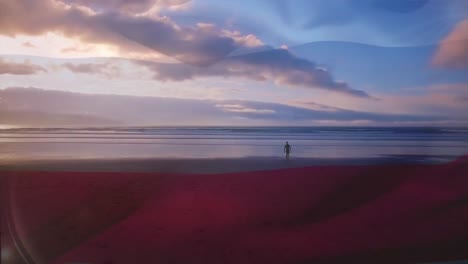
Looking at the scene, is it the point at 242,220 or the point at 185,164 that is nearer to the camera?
the point at 242,220

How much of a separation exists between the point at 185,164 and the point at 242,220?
321 inches

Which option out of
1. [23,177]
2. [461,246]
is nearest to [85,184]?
[23,177]

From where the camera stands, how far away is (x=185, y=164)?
13.8 meters

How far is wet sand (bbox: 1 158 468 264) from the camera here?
4469 mm

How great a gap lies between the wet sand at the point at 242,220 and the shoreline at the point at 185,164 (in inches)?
135

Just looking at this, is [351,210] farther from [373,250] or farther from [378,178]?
[378,178]

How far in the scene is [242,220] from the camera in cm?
586

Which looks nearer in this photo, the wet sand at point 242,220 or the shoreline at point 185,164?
the wet sand at point 242,220

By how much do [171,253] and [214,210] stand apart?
1808 mm

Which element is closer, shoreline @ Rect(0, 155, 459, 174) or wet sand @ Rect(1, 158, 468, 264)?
wet sand @ Rect(1, 158, 468, 264)

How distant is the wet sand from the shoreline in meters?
3.43

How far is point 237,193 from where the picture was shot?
25.3 feet

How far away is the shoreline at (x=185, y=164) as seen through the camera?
1234cm

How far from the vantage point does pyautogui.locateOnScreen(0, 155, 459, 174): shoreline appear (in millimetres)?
12336
